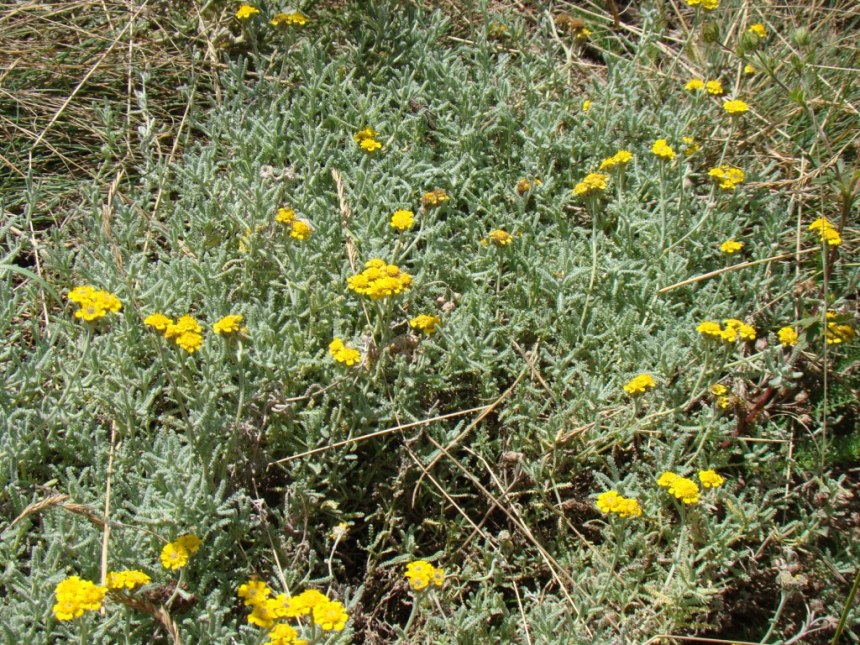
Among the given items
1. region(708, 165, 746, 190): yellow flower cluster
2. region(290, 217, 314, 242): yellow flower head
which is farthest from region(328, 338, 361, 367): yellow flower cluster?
region(708, 165, 746, 190): yellow flower cluster

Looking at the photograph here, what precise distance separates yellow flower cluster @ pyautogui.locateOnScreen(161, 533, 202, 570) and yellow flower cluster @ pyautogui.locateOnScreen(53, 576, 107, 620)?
19 cm

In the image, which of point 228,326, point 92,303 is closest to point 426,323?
point 228,326

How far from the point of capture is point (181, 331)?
83.2 inches

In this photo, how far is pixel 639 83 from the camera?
363 cm

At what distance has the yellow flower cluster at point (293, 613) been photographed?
181 cm

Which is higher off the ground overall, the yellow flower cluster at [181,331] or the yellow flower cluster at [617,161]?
the yellow flower cluster at [181,331]

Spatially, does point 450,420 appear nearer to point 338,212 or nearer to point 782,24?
point 338,212

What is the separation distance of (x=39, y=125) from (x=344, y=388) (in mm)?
1885

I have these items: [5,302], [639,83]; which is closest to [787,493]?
[639,83]

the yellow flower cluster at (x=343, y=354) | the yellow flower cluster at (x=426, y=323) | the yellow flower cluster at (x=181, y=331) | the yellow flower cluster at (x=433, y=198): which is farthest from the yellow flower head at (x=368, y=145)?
the yellow flower cluster at (x=181, y=331)

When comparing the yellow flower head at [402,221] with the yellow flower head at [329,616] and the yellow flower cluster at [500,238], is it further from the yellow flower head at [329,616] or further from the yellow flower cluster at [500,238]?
the yellow flower head at [329,616]

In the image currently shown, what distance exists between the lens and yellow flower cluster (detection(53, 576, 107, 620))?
1.78 metres

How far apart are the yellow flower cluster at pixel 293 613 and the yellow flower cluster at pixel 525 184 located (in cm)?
173

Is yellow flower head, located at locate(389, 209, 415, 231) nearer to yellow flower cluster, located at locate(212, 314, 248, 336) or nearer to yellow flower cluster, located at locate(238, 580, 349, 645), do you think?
yellow flower cluster, located at locate(212, 314, 248, 336)
